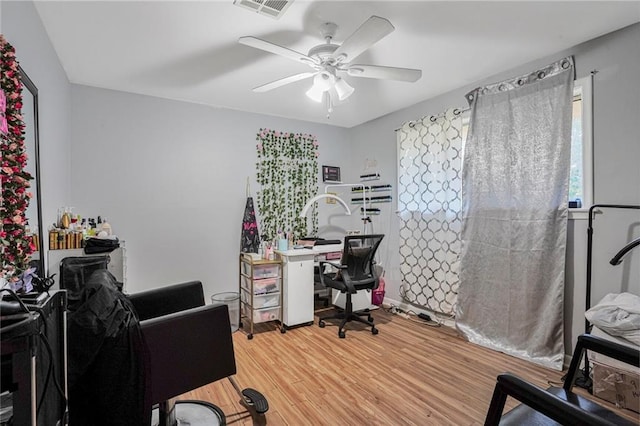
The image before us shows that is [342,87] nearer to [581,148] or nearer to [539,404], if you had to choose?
[581,148]

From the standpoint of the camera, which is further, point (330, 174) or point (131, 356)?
point (330, 174)

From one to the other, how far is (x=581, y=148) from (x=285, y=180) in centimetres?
289

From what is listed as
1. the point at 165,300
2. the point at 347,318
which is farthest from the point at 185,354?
the point at 347,318

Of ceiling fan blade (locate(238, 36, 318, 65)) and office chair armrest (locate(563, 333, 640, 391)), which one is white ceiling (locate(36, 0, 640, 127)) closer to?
ceiling fan blade (locate(238, 36, 318, 65))

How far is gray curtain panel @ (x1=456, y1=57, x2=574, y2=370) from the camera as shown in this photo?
231cm

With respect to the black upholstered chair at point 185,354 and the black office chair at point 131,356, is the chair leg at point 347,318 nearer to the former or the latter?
the black upholstered chair at point 185,354

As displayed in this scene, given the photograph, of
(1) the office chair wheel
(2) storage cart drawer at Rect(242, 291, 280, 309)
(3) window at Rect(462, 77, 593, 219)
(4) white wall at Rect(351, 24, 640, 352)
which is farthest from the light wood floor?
(3) window at Rect(462, 77, 593, 219)

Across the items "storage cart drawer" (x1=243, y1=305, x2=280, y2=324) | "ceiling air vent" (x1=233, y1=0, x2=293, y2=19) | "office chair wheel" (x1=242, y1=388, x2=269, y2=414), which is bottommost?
"office chair wheel" (x1=242, y1=388, x2=269, y2=414)

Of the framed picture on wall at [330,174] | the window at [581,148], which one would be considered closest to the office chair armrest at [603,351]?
the window at [581,148]

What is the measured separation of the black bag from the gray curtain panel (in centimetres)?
301

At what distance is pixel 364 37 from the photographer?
1.71m

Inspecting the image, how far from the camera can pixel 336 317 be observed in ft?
10.8

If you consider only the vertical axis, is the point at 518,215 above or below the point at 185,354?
above

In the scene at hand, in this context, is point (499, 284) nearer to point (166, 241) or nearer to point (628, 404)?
point (628, 404)
